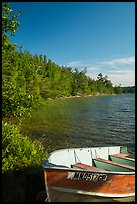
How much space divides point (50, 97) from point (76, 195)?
9452 cm

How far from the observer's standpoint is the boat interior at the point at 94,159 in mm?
11664

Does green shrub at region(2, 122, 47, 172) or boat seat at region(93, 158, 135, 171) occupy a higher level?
green shrub at region(2, 122, 47, 172)

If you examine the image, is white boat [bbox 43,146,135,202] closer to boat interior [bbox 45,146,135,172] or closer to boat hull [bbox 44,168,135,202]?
boat hull [bbox 44,168,135,202]

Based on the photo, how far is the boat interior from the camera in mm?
11664

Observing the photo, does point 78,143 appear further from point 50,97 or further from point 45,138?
point 50,97

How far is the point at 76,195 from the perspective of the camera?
9812 millimetres

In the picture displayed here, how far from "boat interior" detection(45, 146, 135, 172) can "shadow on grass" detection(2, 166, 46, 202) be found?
1459 millimetres

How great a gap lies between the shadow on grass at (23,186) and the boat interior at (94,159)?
1.46 m

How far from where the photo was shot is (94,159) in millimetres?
13250

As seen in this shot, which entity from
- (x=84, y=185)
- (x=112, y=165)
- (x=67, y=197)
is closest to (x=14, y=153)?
(x=67, y=197)

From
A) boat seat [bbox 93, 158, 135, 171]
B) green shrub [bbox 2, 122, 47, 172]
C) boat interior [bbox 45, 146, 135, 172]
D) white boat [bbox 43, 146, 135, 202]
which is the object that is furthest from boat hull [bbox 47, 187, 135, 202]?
green shrub [bbox 2, 122, 47, 172]

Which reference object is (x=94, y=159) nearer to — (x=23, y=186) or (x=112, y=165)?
(x=112, y=165)

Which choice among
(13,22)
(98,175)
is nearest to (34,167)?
(98,175)

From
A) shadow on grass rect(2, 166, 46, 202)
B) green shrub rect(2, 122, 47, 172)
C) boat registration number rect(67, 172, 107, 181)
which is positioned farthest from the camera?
green shrub rect(2, 122, 47, 172)
